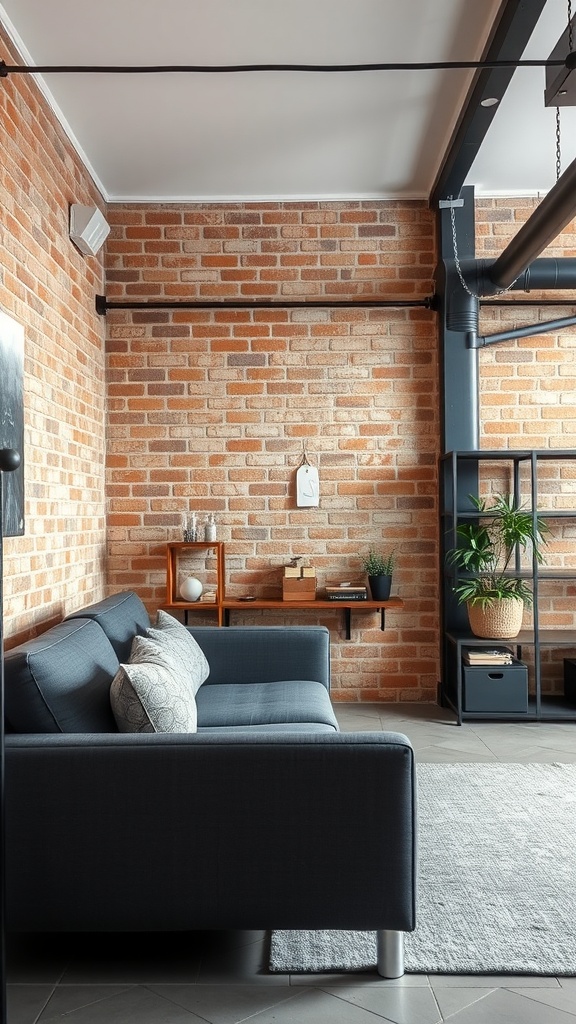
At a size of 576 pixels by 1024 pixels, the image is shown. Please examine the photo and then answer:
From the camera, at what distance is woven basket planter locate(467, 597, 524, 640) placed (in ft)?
14.8

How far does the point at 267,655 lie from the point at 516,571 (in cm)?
181

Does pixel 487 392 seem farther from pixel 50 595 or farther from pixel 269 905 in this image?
pixel 269 905

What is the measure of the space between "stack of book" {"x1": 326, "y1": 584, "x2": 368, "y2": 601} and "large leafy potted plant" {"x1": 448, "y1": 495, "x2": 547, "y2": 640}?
523 millimetres

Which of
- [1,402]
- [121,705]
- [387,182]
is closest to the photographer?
[121,705]

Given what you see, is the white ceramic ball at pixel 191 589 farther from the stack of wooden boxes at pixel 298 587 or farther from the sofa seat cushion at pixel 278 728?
the sofa seat cushion at pixel 278 728

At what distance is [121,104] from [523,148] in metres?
2.08

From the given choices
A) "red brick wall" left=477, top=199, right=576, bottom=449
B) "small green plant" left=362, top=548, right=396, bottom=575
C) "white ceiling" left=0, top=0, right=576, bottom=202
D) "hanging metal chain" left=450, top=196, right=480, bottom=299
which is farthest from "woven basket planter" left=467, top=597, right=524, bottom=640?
"white ceiling" left=0, top=0, right=576, bottom=202

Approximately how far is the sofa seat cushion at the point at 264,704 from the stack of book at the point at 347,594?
110 centimetres

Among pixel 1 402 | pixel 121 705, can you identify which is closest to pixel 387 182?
pixel 1 402

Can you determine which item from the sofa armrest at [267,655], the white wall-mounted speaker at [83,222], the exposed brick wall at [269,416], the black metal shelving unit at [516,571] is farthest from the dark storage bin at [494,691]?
the white wall-mounted speaker at [83,222]

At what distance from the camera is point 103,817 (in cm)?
202

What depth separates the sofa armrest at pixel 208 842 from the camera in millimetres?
2014

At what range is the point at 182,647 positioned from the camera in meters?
3.33

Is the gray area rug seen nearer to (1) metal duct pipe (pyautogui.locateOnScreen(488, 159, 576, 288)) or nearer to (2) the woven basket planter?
(2) the woven basket planter
